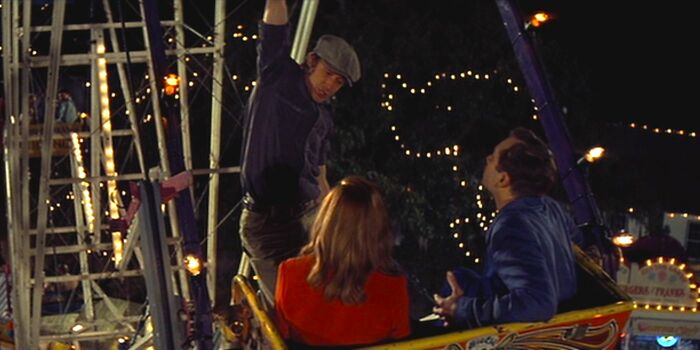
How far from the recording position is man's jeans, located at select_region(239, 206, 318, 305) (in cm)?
567

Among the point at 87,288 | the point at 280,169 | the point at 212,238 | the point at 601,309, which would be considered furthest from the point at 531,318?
the point at 87,288

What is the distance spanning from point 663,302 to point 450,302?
27.6ft

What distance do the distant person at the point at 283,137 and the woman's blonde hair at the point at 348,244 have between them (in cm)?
99

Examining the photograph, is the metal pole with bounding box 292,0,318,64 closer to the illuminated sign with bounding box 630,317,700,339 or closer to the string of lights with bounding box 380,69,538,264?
the illuminated sign with bounding box 630,317,700,339

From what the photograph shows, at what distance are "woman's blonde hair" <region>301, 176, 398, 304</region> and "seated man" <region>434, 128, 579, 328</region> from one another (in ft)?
1.16

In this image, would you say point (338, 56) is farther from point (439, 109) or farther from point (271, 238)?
point (439, 109)

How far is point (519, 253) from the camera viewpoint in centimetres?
450

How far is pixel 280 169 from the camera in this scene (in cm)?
554

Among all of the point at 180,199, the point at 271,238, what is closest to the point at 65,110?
the point at 180,199

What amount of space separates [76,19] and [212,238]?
8.87m

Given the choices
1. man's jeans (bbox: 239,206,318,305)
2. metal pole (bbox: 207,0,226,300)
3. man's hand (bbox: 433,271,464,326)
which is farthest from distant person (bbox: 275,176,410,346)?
metal pole (bbox: 207,0,226,300)

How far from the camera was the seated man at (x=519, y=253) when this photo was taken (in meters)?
4.48

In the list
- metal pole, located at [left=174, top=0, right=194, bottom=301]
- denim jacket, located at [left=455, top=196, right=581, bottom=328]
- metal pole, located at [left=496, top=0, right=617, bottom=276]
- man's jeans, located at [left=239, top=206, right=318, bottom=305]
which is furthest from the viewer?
metal pole, located at [left=174, top=0, right=194, bottom=301]

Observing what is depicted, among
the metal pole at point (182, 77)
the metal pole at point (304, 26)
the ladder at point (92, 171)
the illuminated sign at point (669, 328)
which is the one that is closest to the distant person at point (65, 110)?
the ladder at point (92, 171)
